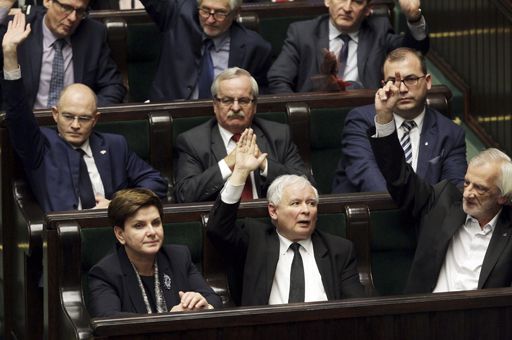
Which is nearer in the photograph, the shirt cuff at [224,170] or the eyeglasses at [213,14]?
the shirt cuff at [224,170]

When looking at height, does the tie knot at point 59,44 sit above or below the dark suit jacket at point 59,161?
above

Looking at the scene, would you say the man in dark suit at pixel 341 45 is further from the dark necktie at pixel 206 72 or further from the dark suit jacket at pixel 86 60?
the dark suit jacket at pixel 86 60

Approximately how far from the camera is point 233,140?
5.21m

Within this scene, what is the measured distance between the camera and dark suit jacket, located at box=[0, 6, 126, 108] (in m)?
5.60

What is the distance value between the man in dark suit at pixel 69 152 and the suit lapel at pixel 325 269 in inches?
27.7

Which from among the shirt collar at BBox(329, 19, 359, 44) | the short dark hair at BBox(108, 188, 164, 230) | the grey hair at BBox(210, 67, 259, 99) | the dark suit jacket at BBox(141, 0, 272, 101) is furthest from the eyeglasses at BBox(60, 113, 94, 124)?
the shirt collar at BBox(329, 19, 359, 44)

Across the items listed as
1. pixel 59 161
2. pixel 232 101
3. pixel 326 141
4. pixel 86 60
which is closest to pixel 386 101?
pixel 232 101

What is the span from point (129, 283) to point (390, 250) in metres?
0.93

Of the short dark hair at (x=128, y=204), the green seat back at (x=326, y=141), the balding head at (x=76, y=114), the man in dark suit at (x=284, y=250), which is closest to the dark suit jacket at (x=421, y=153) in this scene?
the green seat back at (x=326, y=141)

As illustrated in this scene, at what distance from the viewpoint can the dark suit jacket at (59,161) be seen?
16.3 feet

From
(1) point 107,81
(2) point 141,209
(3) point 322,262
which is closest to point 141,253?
(2) point 141,209

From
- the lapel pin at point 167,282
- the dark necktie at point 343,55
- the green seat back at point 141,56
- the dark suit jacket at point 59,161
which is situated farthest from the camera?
the green seat back at point 141,56

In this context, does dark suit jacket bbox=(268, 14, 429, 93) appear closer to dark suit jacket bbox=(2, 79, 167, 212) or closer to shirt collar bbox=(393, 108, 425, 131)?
shirt collar bbox=(393, 108, 425, 131)

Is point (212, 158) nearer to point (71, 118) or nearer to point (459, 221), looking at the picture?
point (71, 118)
